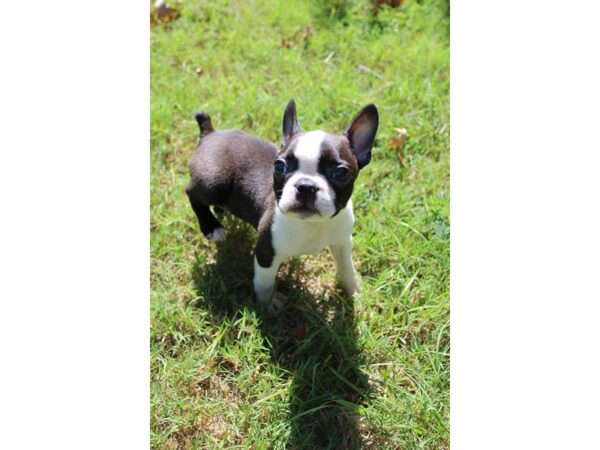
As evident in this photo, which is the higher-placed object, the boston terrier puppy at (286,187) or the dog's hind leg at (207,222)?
the boston terrier puppy at (286,187)

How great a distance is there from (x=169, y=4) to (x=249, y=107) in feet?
4.34

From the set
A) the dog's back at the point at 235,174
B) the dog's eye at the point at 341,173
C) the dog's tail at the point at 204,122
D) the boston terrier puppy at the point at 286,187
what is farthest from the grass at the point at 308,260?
the dog's eye at the point at 341,173

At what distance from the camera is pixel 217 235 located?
3260mm

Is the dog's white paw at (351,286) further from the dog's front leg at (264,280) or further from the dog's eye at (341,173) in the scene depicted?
the dog's eye at (341,173)

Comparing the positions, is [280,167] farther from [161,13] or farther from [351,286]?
[161,13]

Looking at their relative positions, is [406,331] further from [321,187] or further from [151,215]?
[151,215]

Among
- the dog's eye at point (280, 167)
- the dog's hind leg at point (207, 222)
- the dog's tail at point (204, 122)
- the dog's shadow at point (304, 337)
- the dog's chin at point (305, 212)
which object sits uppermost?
the dog's eye at point (280, 167)

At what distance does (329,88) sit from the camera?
13.3 ft

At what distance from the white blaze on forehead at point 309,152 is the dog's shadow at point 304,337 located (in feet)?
2.83

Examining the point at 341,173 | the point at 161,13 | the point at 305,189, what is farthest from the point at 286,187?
the point at 161,13

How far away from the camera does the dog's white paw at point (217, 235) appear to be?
10.7ft

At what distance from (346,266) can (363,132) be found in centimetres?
74

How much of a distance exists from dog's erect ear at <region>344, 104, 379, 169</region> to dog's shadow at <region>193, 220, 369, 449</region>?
0.81 metres

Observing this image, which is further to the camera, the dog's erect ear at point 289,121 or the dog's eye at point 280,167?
the dog's erect ear at point 289,121
